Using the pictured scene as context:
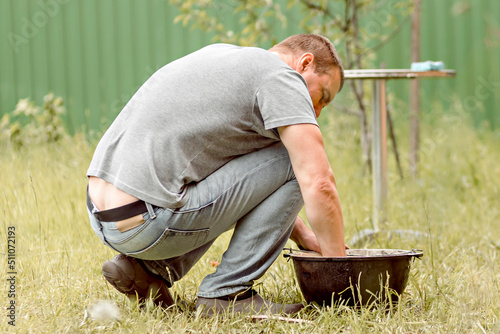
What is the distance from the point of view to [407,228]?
378 cm

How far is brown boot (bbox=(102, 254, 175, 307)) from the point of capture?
92.3 inches

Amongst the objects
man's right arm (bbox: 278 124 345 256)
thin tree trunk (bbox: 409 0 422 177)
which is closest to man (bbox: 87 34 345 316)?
man's right arm (bbox: 278 124 345 256)

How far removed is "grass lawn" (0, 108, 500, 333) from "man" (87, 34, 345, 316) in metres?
0.23

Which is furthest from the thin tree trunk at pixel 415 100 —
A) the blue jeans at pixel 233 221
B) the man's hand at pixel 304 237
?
the blue jeans at pixel 233 221

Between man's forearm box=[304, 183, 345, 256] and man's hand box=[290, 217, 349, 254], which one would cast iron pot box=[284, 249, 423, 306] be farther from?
man's hand box=[290, 217, 349, 254]

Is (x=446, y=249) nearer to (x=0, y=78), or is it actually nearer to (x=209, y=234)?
(x=209, y=234)

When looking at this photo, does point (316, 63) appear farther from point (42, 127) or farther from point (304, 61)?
point (42, 127)

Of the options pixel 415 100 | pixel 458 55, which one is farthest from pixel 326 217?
pixel 458 55

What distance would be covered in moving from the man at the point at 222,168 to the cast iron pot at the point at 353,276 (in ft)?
0.23

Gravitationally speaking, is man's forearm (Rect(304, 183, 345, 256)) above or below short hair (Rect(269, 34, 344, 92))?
below

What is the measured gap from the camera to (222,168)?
2334mm

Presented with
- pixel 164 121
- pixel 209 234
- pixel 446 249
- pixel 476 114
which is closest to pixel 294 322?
pixel 209 234

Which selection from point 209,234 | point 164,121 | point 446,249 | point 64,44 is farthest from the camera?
point 64,44

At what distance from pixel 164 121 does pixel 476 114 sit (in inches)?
205
